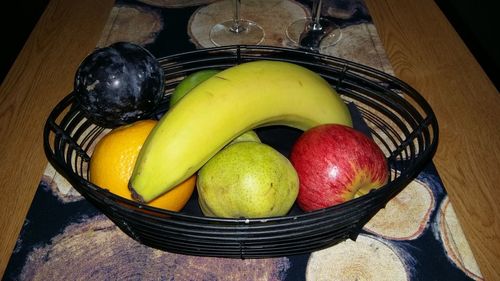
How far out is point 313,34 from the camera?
31.3 inches

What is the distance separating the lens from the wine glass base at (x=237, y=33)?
0.79 m

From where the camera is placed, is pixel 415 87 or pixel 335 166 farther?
pixel 415 87

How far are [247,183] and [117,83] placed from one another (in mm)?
169

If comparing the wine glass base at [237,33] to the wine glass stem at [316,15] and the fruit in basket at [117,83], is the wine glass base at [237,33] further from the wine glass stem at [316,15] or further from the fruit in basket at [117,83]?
the fruit in basket at [117,83]

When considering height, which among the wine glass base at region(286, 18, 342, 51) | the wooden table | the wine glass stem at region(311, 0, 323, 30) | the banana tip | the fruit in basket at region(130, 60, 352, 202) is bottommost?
the wooden table

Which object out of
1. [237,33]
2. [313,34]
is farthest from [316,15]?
[237,33]

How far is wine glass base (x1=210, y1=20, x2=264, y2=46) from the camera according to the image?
0.79 meters

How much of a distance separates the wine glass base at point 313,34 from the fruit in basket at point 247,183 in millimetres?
376

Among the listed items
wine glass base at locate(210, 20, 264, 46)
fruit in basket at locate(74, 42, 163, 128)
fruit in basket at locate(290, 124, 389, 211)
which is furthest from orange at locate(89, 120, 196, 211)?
wine glass base at locate(210, 20, 264, 46)

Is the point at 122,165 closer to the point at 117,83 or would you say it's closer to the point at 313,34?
the point at 117,83

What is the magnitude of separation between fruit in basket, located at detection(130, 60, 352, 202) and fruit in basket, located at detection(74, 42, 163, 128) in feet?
0.18

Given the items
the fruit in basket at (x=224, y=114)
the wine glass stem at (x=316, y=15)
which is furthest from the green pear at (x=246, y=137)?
the wine glass stem at (x=316, y=15)

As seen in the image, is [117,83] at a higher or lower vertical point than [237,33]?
higher

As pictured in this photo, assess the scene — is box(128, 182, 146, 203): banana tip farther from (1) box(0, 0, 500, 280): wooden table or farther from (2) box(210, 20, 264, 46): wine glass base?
(2) box(210, 20, 264, 46): wine glass base
